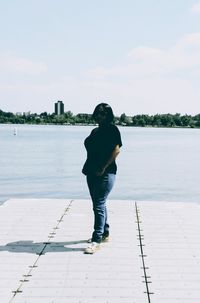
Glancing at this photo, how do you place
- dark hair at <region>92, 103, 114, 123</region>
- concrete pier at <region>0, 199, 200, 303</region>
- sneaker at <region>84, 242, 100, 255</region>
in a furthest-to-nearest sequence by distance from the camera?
dark hair at <region>92, 103, 114, 123</region> → sneaker at <region>84, 242, 100, 255</region> → concrete pier at <region>0, 199, 200, 303</region>

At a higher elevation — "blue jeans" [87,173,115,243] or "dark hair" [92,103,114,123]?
"dark hair" [92,103,114,123]

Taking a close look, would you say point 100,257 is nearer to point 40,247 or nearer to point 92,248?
point 92,248

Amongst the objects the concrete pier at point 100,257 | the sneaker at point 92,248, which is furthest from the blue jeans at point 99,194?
the concrete pier at point 100,257

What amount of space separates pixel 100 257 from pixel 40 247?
1.06 m

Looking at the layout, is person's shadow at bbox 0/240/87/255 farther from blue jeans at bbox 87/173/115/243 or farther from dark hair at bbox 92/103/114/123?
dark hair at bbox 92/103/114/123

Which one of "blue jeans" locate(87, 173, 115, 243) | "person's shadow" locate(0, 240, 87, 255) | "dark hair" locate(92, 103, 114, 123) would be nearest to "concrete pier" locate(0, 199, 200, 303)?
"person's shadow" locate(0, 240, 87, 255)

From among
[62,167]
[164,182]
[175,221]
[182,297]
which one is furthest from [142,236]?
[62,167]

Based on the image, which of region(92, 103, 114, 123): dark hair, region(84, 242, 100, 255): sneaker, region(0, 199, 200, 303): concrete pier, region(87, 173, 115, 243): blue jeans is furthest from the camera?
region(87, 173, 115, 243): blue jeans

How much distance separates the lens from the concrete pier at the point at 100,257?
543 centimetres

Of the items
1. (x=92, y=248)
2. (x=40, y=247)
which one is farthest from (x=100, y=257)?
(x=40, y=247)

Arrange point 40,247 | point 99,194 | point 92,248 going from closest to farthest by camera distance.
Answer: point 92,248
point 99,194
point 40,247

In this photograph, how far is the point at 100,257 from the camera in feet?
22.3

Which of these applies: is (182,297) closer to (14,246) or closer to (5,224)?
(14,246)

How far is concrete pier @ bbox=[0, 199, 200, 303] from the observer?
543cm
